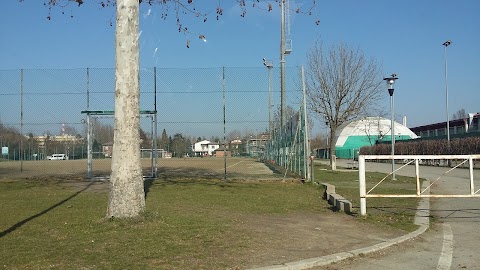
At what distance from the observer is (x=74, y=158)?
27.5 metres

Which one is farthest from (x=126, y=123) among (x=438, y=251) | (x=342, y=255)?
(x=438, y=251)

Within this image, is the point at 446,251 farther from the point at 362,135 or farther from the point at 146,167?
the point at 362,135

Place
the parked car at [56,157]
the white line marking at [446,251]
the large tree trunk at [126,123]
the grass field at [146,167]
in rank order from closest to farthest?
the white line marking at [446,251]
the large tree trunk at [126,123]
the grass field at [146,167]
the parked car at [56,157]

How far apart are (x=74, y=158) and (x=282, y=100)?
13999mm

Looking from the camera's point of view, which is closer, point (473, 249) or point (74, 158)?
point (473, 249)

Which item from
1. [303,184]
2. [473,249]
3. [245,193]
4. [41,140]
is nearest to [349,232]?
[473,249]

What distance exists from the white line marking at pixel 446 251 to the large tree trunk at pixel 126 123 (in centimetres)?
500

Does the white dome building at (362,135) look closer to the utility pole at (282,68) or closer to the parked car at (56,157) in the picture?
the utility pole at (282,68)

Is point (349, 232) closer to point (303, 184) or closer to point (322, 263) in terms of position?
point (322, 263)

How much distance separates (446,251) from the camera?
274 inches

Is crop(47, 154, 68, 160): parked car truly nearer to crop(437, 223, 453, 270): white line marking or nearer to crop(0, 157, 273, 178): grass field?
crop(0, 157, 273, 178): grass field

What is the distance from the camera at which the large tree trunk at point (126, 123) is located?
818 cm

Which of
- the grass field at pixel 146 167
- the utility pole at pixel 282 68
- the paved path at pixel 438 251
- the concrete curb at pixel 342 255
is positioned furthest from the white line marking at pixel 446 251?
the grass field at pixel 146 167

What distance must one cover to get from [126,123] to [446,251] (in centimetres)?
569
